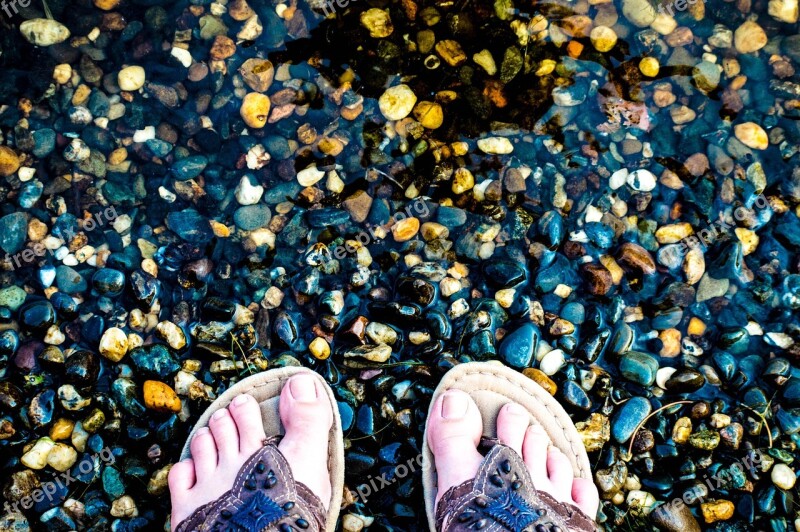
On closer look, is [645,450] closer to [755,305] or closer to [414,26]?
[755,305]

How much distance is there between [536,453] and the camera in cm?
243

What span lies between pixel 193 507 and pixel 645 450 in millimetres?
1878

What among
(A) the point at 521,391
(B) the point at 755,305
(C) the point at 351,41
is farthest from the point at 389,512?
(C) the point at 351,41

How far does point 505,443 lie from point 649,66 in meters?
1.83

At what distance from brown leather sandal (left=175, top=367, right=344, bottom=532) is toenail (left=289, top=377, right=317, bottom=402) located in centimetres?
6

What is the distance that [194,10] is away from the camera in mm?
2572

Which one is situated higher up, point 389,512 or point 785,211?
point 785,211

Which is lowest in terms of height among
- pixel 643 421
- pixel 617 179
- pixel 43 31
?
pixel 643 421

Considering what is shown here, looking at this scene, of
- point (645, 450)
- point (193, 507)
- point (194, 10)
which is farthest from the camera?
point (194, 10)

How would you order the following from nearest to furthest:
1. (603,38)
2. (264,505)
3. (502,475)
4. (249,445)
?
(264,505), (502,475), (249,445), (603,38)

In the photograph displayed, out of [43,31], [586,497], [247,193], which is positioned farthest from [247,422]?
[43,31]

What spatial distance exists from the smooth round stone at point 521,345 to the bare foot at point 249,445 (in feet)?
2.64

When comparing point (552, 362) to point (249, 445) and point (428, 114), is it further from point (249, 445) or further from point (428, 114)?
point (249, 445)

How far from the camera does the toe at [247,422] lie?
2402 millimetres
